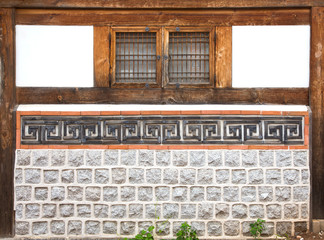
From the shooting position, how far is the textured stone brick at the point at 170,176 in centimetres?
484

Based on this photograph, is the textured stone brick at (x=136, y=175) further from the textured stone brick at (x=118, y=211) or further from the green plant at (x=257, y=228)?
the green plant at (x=257, y=228)

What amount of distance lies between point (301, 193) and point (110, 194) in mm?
2744

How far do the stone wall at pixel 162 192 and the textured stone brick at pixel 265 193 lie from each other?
0.05 ft

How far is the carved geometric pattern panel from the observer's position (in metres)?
4.88

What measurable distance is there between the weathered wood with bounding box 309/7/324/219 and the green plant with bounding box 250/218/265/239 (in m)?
0.90

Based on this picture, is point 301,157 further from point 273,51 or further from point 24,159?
point 24,159

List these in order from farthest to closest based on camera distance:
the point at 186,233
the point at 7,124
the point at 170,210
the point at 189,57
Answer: the point at 189,57 → the point at 7,124 → the point at 170,210 → the point at 186,233

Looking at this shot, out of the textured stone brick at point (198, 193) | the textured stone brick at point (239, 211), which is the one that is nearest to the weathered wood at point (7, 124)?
the textured stone brick at point (198, 193)

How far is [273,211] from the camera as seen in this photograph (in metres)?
4.86

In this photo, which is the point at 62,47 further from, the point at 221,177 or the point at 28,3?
the point at 221,177

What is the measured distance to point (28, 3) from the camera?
495 centimetres

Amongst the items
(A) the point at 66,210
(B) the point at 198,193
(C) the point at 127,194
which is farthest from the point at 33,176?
(B) the point at 198,193

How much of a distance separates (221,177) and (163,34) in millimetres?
2250

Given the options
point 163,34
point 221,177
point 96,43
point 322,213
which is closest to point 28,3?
point 96,43
